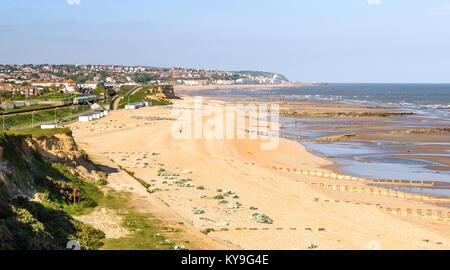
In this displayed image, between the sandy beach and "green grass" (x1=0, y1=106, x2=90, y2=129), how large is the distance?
2175cm

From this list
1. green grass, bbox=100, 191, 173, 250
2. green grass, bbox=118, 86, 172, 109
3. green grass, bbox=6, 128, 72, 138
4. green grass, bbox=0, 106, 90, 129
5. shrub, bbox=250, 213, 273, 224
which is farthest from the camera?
green grass, bbox=118, 86, 172, 109

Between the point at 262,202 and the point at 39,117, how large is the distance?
190 feet

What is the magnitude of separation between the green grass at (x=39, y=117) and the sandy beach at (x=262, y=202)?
71.4 feet

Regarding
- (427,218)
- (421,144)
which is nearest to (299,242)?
(427,218)

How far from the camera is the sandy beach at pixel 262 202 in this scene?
21203 mm

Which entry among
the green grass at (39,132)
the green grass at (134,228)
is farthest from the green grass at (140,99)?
the green grass at (134,228)

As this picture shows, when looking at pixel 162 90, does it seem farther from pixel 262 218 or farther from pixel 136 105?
pixel 262 218

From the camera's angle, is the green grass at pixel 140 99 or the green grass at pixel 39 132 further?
the green grass at pixel 140 99

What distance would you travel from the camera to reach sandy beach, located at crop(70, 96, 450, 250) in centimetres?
2120

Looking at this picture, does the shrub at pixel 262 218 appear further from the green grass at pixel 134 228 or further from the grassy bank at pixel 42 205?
the grassy bank at pixel 42 205

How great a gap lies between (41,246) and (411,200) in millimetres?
23951

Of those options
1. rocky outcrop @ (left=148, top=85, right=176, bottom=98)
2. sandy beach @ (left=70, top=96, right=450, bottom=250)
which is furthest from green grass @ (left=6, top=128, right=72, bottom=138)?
rocky outcrop @ (left=148, top=85, right=176, bottom=98)

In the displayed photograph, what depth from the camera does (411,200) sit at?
30391 mm

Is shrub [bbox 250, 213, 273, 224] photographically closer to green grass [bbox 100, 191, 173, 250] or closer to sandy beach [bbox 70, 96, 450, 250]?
sandy beach [bbox 70, 96, 450, 250]
